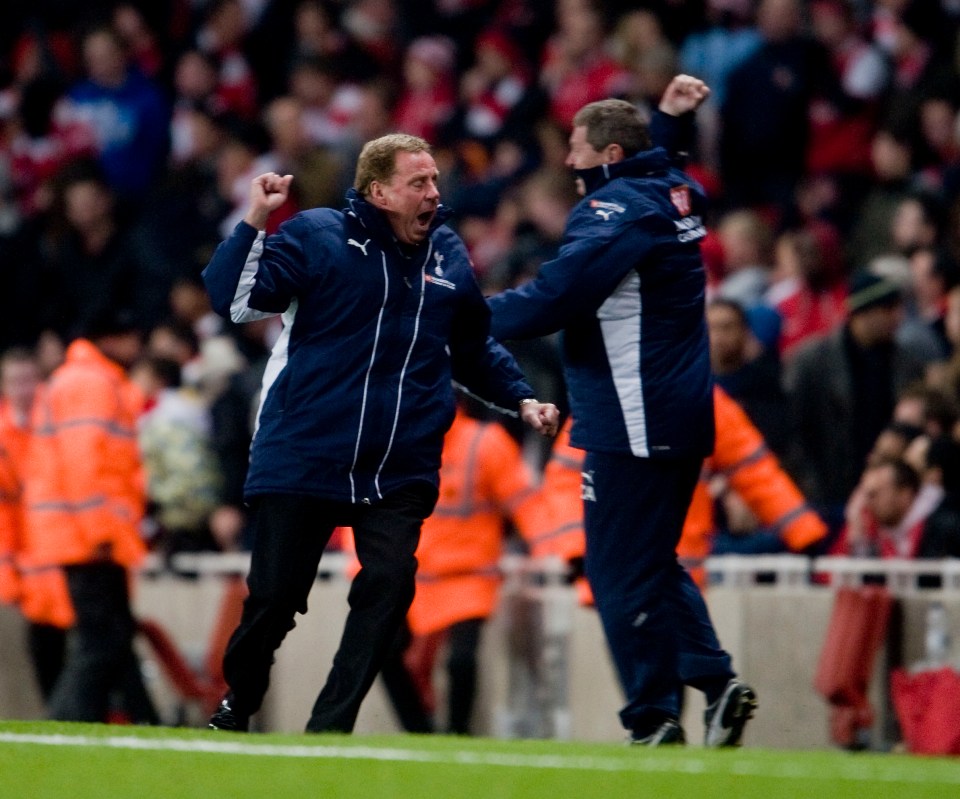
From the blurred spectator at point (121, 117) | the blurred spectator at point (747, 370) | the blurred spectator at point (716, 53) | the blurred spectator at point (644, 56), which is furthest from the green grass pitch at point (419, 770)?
the blurred spectator at point (121, 117)

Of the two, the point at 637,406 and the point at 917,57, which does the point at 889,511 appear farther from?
the point at 917,57

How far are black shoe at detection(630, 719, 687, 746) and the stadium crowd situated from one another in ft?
6.12

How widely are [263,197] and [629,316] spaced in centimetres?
159

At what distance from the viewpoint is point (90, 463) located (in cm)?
1177

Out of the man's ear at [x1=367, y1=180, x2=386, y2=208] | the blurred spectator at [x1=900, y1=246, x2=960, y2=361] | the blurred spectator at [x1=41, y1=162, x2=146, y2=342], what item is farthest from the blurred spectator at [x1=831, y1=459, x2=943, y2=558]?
the blurred spectator at [x1=41, y1=162, x2=146, y2=342]

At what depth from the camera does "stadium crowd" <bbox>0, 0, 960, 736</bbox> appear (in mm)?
12016

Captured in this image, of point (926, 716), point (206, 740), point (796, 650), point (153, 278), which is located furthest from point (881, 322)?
point (153, 278)

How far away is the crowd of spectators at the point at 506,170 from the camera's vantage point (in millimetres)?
12117

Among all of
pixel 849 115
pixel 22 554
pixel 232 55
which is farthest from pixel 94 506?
pixel 232 55

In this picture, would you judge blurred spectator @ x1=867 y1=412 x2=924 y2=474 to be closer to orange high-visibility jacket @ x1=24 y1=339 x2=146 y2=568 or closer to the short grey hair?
the short grey hair

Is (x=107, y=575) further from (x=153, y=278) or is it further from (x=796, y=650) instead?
(x=153, y=278)

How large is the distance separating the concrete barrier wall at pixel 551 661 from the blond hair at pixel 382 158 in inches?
157

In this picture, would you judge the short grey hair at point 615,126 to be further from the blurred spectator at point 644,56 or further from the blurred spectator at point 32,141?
the blurred spectator at point 32,141

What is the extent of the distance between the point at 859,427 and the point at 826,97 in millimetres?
3347
